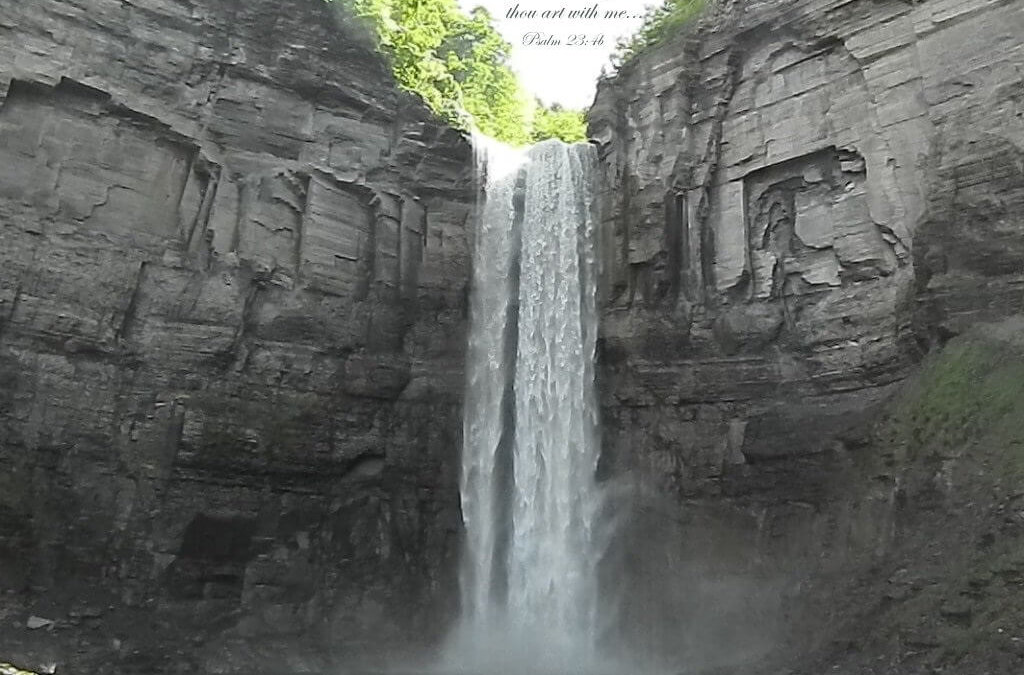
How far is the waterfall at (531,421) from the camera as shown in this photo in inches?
687

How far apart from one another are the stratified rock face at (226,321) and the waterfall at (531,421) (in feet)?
2.46

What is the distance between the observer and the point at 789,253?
17.1 m

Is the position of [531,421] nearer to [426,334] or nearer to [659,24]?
[426,334]

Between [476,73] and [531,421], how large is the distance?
17.0 meters

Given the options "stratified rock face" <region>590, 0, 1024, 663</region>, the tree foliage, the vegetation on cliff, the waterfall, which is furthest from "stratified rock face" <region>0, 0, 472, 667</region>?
the tree foliage

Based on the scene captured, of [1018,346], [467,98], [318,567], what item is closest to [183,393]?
[318,567]

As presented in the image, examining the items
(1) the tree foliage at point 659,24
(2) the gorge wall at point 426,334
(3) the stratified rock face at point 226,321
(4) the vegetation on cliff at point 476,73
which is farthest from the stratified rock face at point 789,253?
(4) the vegetation on cliff at point 476,73

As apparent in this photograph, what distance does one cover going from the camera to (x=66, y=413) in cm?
1530

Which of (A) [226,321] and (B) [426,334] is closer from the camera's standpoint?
(A) [226,321]

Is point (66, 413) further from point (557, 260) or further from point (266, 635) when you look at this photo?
point (557, 260)

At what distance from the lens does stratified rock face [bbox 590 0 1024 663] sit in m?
14.4

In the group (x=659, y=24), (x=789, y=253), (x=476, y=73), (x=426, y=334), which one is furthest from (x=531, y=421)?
(x=476, y=73)

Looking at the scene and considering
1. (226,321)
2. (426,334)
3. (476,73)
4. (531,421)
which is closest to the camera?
(226,321)

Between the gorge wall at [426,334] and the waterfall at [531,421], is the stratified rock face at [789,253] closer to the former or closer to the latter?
the gorge wall at [426,334]
